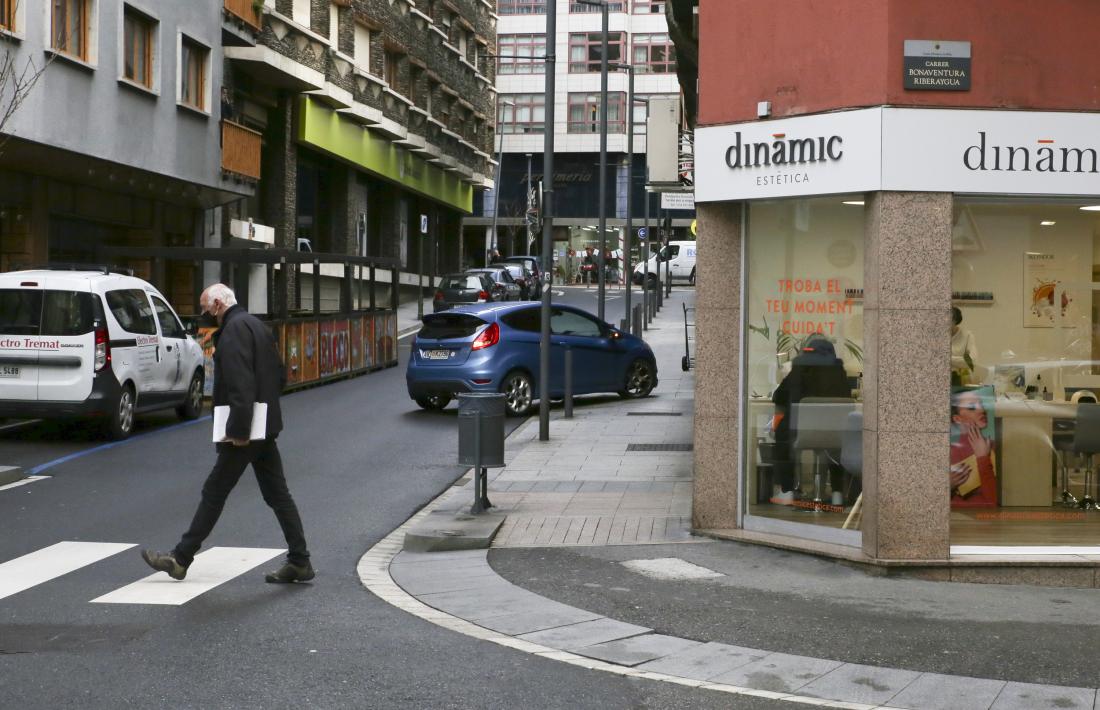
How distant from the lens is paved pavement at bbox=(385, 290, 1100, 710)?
6.84 meters

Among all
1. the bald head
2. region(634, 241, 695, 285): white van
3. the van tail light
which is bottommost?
the van tail light

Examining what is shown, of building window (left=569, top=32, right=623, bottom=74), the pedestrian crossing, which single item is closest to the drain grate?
the pedestrian crossing

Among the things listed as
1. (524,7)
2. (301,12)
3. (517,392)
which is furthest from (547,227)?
(524,7)

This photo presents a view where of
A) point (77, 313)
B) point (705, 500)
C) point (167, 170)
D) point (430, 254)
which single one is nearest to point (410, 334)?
point (167, 170)

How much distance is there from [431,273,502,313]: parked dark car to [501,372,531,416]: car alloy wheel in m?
25.2

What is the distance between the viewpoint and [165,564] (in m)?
9.05

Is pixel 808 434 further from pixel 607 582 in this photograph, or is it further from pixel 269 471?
pixel 269 471

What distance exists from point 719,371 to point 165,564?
166 inches

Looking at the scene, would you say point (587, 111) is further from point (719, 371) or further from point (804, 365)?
point (804, 365)

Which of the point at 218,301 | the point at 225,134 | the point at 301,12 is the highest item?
the point at 301,12

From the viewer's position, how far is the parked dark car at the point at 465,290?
47.2 m

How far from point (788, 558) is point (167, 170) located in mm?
23265

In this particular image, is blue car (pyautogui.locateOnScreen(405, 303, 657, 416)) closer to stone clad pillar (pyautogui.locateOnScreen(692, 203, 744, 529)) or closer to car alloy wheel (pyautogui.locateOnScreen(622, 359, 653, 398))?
car alloy wheel (pyautogui.locateOnScreen(622, 359, 653, 398))

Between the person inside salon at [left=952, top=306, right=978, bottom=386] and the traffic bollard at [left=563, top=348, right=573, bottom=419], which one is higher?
the person inside salon at [left=952, top=306, right=978, bottom=386]
